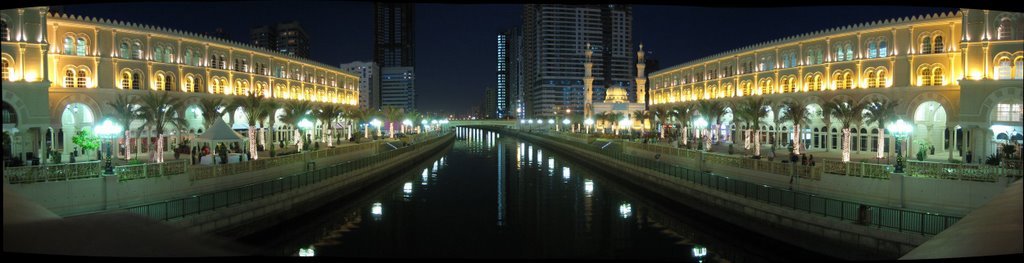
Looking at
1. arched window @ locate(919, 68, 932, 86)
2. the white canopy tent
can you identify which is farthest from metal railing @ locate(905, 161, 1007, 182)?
the white canopy tent

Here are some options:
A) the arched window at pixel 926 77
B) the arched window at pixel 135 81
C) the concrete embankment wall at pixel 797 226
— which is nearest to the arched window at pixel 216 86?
the arched window at pixel 135 81

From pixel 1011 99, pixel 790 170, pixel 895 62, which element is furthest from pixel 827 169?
pixel 895 62

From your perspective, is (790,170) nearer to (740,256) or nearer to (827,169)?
(827,169)

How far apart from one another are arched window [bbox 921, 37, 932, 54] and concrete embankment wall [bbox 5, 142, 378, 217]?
123ft

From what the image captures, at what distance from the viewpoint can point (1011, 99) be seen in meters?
21.8

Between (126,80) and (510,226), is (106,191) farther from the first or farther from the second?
(126,80)

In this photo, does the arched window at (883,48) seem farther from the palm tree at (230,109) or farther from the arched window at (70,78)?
the arched window at (70,78)

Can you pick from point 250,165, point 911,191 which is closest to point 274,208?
point 250,165

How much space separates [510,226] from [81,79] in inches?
999

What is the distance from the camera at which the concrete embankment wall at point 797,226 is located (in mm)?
15211

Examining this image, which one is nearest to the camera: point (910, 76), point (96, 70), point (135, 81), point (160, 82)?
point (96, 70)

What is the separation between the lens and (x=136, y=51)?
113 feet

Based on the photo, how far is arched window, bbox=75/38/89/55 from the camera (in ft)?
100

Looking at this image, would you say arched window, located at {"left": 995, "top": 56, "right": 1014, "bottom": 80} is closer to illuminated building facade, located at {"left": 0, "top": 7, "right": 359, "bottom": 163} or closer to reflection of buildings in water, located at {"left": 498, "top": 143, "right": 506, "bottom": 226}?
reflection of buildings in water, located at {"left": 498, "top": 143, "right": 506, "bottom": 226}
